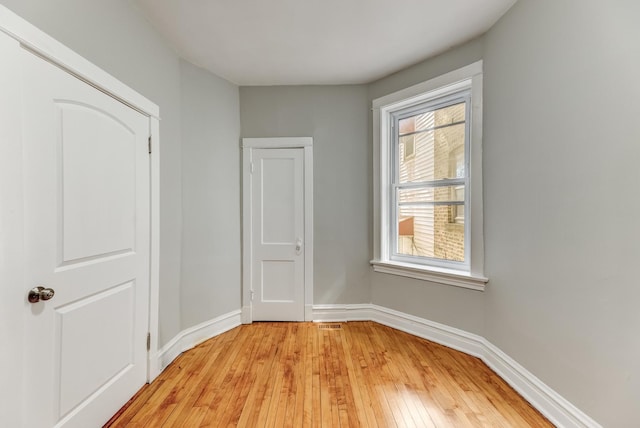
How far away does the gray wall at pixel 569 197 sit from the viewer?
1.22 metres

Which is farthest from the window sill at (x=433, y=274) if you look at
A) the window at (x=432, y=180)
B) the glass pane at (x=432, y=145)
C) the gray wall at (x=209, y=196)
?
the gray wall at (x=209, y=196)

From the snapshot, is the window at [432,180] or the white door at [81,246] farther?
the window at [432,180]

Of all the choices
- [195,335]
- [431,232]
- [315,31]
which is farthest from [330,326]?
[315,31]

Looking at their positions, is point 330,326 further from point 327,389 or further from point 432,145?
point 432,145

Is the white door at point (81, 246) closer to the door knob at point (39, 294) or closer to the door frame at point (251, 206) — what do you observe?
the door knob at point (39, 294)

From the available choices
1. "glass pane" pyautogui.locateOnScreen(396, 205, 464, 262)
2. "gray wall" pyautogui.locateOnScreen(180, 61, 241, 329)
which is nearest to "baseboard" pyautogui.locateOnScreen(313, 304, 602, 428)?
"glass pane" pyautogui.locateOnScreen(396, 205, 464, 262)

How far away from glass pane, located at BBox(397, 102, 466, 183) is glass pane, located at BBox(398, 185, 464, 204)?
10 centimetres

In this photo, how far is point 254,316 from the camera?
2939 mm

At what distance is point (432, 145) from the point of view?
2592 millimetres

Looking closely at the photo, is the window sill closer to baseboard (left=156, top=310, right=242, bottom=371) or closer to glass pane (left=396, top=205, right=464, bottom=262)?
glass pane (left=396, top=205, right=464, bottom=262)

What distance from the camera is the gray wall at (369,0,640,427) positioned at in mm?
1220

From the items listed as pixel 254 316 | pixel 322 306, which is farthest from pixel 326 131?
pixel 254 316

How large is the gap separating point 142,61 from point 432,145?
2.42 metres

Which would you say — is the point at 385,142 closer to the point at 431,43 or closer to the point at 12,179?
the point at 431,43
